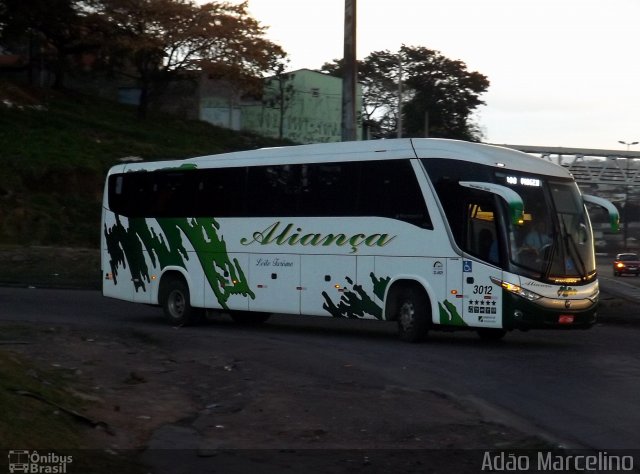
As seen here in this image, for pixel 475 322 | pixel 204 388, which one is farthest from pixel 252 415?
A: pixel 475 322

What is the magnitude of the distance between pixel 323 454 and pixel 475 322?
26.9 feet

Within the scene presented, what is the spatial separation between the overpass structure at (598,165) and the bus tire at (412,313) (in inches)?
1789

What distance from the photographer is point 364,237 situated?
17984 mm

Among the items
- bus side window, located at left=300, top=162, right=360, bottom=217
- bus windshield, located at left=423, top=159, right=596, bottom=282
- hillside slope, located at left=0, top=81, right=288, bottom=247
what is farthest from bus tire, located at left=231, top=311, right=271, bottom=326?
hillside slope, located at left=0, top=81, right=288, bottom=247

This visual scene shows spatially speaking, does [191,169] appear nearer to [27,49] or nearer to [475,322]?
[475,322]

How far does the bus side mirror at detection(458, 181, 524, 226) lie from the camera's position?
1538 centimetres

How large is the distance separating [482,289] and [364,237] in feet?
8.61

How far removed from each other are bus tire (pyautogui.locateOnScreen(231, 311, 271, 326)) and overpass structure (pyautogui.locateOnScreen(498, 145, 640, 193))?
42.4 meters

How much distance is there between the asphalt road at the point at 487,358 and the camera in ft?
34.3

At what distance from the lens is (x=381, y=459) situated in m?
8.38

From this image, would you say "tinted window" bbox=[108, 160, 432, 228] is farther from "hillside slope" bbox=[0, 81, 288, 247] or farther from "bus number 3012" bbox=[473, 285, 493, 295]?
"hillside slope" bbox=[0, 81, 288, 247]

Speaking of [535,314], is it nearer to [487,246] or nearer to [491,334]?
[487,246]

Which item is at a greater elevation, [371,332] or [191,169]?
[191,169]

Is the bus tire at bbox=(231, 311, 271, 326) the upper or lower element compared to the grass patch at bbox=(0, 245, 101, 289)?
lower
